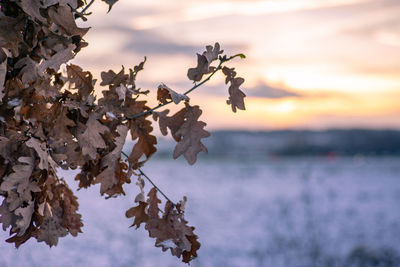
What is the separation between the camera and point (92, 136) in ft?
5.81

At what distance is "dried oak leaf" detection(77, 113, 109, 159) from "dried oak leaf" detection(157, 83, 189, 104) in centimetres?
29

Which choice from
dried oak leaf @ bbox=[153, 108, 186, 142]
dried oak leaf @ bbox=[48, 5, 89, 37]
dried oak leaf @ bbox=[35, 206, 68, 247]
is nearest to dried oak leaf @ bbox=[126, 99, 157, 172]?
dried oak leaf @ bbox=[153, 108, 186, 142]

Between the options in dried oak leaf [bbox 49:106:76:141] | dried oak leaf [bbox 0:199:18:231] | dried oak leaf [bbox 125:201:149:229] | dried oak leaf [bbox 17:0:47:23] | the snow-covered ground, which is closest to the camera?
dried oak leaf [bbox 17:0:47:23]

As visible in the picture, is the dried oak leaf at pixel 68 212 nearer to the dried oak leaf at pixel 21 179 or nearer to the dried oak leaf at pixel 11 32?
the dried oak leaf at pixel 21 179

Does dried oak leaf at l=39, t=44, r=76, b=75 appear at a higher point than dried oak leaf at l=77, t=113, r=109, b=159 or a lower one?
higher

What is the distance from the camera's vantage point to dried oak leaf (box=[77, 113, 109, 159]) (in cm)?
177

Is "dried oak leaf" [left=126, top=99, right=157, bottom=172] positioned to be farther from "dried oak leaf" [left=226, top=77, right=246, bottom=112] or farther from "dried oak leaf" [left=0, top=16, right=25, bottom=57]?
"dried oak leaf" [left=0, top=16, right=25, bottom=57]

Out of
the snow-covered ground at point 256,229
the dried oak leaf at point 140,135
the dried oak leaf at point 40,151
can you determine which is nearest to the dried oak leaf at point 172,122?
the dried oak leaf at point 140,135

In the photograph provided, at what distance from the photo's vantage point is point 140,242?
25.4ft

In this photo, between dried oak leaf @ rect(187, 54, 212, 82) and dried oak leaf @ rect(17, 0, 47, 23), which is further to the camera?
dried oak leaf @ rect(187, 54, 212, 82)

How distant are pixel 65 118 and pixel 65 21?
38cm

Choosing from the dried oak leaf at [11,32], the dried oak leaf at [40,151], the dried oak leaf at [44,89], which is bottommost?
the dried oak leaf at [40,151]

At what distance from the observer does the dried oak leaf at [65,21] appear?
175cm

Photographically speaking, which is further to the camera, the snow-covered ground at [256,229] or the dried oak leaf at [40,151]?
the snow-covered ground at [256,229]
